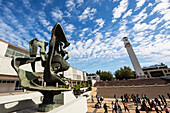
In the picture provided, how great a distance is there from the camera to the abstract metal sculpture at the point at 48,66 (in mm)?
6239

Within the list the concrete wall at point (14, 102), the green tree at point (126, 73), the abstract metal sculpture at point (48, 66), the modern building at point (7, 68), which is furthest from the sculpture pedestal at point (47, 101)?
the green tree at point (126, 73)

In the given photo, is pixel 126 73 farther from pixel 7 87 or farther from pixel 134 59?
pixel 7 87

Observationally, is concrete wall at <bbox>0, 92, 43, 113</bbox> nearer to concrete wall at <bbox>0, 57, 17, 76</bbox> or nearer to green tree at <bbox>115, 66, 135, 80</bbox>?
concrete wall at <bbox>0, 57, 17, 76</bbox>

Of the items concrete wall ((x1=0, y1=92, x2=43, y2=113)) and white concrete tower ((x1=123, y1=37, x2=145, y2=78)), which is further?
white concrete tower ((x1=123, y1=37, x2=145, y2=78))

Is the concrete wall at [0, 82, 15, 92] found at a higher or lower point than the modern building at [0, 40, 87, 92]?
lower

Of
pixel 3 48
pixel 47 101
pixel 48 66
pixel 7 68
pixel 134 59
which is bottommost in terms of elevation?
pixel 47 101

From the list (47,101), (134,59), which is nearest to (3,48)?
(47,101)

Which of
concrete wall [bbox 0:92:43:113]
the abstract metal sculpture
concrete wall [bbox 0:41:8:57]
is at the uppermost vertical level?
concrete wall [bbox 0:41:8:57]

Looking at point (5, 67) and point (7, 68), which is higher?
point (5, 67)

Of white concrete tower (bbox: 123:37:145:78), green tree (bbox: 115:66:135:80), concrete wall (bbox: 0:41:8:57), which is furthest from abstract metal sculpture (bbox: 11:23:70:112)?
green tree (bbox: 115:66:135:80)

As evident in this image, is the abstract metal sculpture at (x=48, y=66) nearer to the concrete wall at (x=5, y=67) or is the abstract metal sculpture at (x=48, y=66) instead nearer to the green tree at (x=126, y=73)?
the concrete wall at (x=5, y=67)

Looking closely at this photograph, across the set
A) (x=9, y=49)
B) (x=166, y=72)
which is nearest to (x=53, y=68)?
(x=9, y=49)

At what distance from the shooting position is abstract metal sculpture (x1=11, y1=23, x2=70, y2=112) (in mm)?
6239

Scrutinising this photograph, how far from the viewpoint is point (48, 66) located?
6.45m
